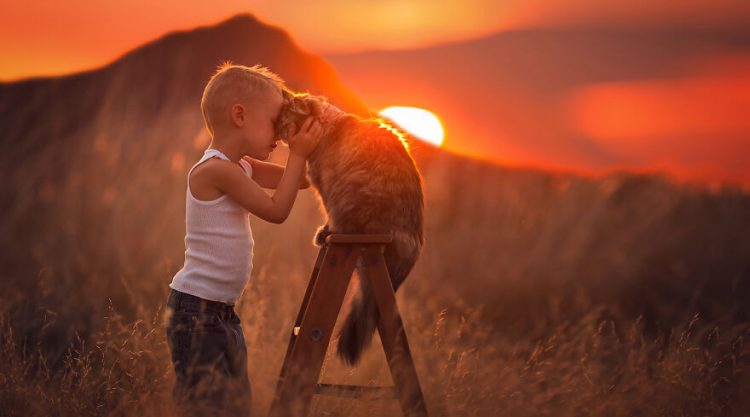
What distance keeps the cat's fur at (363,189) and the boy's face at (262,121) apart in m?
0.08

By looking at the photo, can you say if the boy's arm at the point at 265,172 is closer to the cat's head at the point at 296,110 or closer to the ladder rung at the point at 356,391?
the cat's head at the point at 296,110

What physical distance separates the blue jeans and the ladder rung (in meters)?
0.30

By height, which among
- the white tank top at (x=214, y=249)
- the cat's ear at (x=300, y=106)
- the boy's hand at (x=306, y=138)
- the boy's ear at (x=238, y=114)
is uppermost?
the cat's ear at (x=300, y=106)

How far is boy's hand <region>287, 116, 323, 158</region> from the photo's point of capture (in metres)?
2.50

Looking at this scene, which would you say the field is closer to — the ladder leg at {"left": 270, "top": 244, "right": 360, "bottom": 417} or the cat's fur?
the ladder leg at {"left": 270, "top": 244, "right": 360, "bottom": 417}

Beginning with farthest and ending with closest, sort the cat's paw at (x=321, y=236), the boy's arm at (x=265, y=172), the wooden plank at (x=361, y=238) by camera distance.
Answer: the boy's arm at (x=265, y=172) < the cat's paw at (x=321, y=236) < the wooden plank at (x=361, y=238)

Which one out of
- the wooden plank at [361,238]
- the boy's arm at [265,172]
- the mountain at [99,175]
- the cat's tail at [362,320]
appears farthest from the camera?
the mountain at [99,175]

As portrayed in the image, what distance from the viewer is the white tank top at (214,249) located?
8.70ft

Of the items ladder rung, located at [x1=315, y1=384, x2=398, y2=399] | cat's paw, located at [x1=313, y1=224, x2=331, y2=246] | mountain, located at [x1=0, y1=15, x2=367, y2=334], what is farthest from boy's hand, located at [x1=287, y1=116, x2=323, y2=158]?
mountain, located at [x1=0, y1=15, x2=367, y2=334]

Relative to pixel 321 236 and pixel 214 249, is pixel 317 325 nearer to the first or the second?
pixel 321 236

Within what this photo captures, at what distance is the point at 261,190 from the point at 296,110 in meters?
0.33

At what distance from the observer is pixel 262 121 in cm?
268

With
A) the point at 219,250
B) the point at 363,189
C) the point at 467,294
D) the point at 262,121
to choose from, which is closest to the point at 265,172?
the point at 262,121

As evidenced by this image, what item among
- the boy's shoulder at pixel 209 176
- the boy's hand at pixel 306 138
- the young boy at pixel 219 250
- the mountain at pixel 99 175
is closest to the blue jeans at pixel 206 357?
the young boy at pixel 219 250
